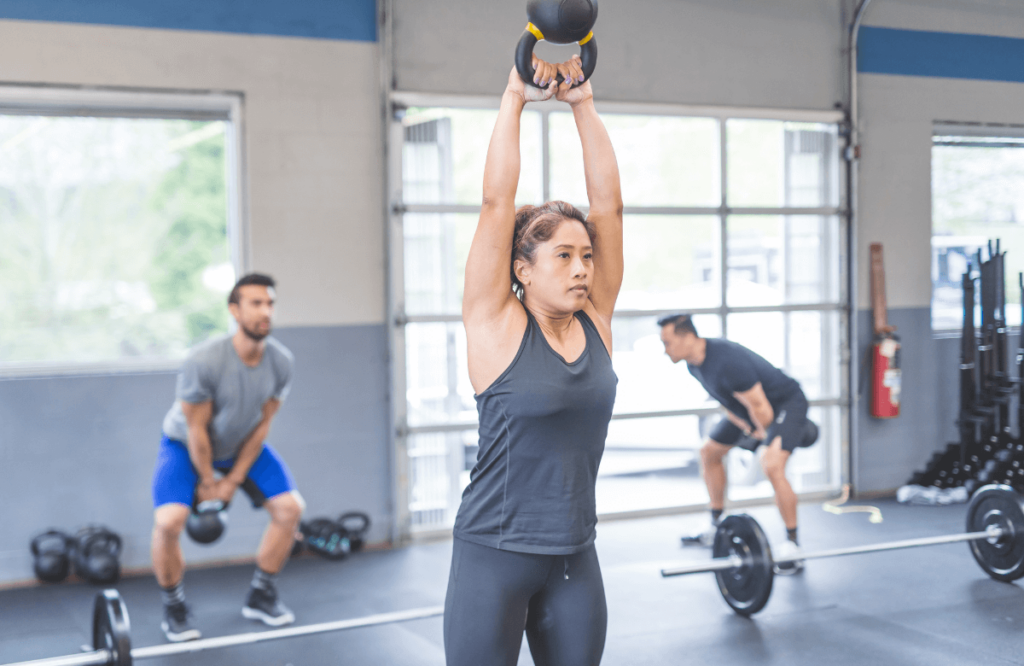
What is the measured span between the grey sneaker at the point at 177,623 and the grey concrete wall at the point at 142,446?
36.4 inches

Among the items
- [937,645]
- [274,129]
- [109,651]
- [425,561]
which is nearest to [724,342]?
[937,645]

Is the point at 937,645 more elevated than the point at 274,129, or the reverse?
the point at 274,129

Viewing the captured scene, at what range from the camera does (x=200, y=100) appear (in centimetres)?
415

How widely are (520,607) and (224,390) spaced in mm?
→ 2102

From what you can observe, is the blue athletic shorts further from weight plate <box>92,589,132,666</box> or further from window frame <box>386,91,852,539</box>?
window frame <box>386,91,852,539</box>

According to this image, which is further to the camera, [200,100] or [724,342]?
[200,100]

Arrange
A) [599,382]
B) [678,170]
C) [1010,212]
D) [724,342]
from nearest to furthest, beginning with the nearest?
[599,382], [724,342], [678,170], [1010,212]

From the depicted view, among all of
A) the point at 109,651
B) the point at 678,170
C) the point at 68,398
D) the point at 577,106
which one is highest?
the point at 678,170

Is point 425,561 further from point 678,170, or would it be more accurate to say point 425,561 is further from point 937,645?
point 678,170

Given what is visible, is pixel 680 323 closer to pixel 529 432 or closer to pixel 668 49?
pixel 668 49

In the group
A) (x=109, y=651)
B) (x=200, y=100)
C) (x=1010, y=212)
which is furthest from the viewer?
(x=1010, y=212)

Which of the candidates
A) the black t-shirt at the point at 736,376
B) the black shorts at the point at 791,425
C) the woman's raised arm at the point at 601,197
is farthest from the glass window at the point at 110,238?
the woman's raised arm at the point at 601,197

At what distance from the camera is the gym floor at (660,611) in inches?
117

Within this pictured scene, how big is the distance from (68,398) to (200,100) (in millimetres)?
1472
